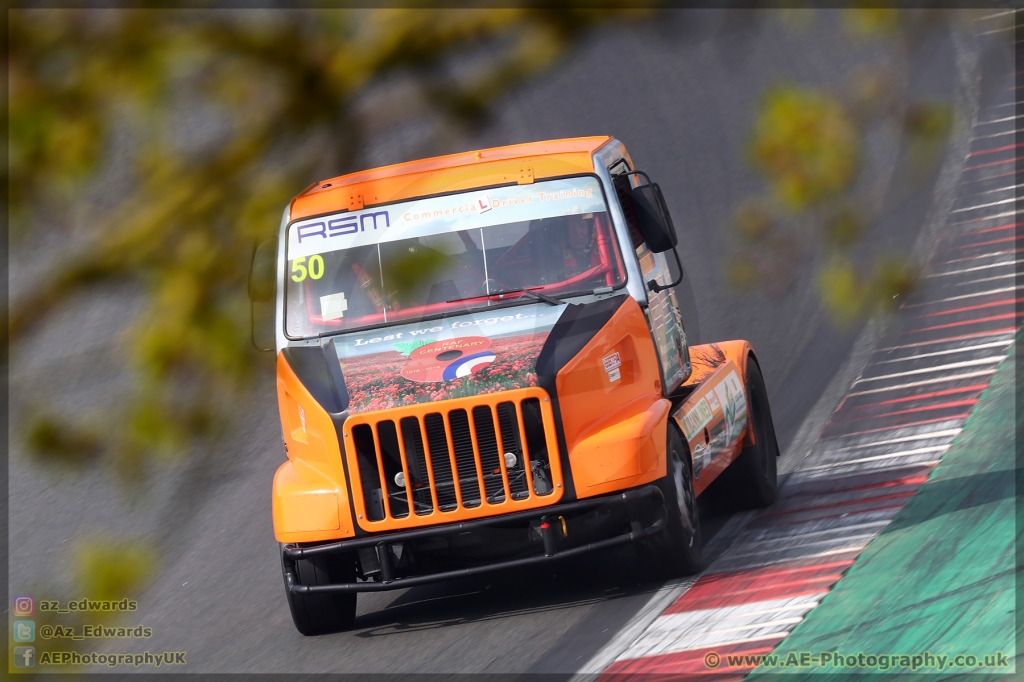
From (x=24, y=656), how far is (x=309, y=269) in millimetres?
4464

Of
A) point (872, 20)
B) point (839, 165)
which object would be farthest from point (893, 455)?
point (839, 165)

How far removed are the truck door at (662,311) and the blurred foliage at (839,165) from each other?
3685mm

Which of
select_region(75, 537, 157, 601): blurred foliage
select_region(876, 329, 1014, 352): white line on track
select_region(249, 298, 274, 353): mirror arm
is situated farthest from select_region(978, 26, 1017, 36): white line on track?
select_region(876, 329, 1014, 352): white line on track

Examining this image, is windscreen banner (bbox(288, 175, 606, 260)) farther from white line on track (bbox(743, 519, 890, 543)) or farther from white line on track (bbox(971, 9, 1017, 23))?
white line on track (bbox(971, 9, 1017, 23))

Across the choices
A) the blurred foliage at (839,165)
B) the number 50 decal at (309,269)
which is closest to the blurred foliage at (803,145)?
the blurred foliage at (839,165)

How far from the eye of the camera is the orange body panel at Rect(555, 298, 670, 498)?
20.6 feet

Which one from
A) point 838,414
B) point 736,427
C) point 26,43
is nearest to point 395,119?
point 26,43

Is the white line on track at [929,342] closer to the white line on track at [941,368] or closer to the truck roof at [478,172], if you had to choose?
the white line on track at [941,368]

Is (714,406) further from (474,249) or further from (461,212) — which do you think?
(461,212)

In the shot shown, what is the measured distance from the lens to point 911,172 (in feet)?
10.1

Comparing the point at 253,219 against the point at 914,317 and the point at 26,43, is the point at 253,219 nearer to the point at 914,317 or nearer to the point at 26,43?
the point at 26,43

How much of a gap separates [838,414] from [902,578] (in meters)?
3.80

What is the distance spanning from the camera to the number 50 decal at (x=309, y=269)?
23.6 ft

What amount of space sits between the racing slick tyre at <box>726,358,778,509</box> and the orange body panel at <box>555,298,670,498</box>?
148 cm
